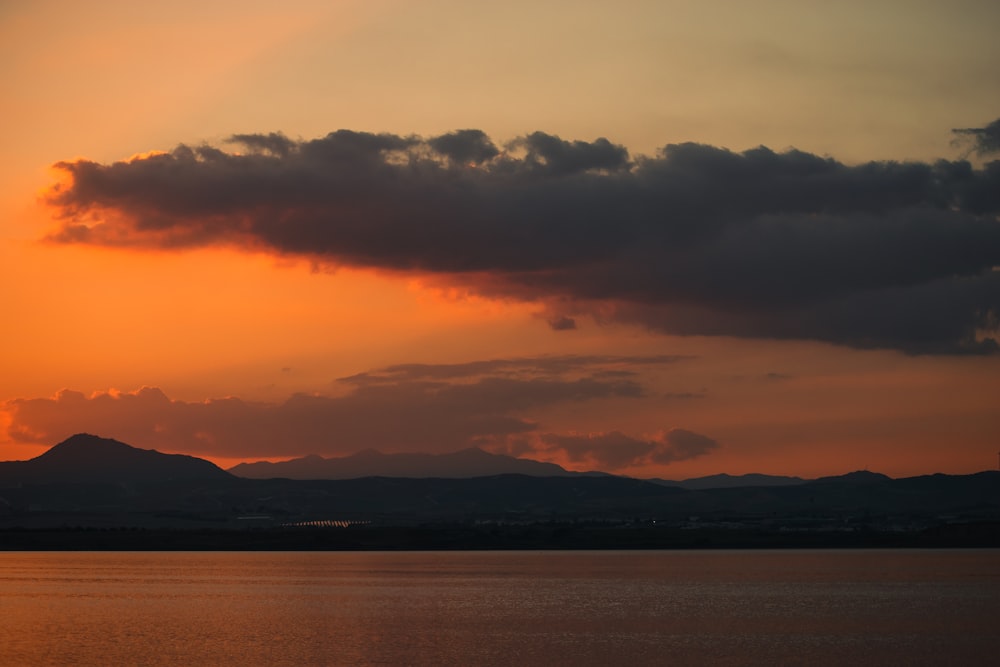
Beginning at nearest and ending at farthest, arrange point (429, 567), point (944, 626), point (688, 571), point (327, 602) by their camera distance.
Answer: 1. point (944, 626)
2. point (327, 602)
3. point (688, 571)
4. point (429, 567)

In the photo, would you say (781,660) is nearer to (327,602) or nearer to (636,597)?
(636,597)

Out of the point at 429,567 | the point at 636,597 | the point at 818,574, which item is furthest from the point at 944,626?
the point at 429,567

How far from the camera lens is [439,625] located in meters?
89.2

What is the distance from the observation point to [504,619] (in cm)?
9331

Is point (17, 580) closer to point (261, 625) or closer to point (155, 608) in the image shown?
point (155, 608)

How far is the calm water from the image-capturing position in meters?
71.5

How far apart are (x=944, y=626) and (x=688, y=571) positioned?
87.1m

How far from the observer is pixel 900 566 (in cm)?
18500

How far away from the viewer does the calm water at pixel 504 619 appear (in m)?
71.5

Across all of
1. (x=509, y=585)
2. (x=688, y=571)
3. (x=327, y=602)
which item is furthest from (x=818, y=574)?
(x=327, y=602)

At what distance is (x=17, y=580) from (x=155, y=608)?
1990 inches

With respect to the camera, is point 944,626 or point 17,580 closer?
point 944,626

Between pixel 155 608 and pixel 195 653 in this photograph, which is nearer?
pixel 195 653

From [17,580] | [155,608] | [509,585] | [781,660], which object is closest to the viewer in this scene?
[781,660]
